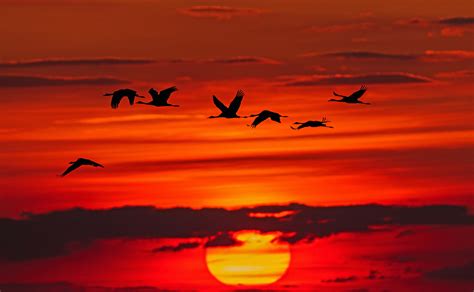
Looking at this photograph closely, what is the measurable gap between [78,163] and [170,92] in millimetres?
8416

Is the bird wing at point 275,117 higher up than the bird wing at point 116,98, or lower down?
lower down

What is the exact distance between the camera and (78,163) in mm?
131500

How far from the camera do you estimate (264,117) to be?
127 m

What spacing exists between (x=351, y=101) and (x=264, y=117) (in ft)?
30.9

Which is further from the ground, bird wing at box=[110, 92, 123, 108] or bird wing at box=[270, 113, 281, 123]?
bird wing at box=[110, 92, 123, 108]

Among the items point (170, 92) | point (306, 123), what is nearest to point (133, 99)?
point (170, 92)

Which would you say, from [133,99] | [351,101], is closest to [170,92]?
[133,99]

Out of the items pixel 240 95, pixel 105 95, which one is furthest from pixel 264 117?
pixel 105 95

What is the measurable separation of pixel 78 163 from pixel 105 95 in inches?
204

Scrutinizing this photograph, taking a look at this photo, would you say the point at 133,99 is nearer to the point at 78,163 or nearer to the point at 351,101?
the point at 78,163

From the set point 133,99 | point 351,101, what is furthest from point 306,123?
point 133,99

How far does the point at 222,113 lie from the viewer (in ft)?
425

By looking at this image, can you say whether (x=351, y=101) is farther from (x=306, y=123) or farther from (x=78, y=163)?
(x=78, y=163)

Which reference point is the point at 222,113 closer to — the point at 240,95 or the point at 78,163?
the point at 240,95
